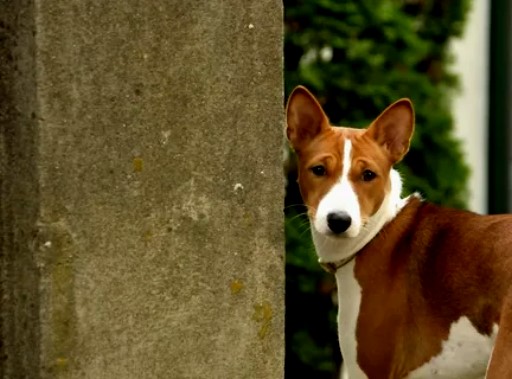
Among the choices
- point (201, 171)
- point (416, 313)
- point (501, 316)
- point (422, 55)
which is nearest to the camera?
point (201, 171)

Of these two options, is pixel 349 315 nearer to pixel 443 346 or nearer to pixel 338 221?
pixel 443 346

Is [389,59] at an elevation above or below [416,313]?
above

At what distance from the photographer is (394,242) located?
5.00 metres

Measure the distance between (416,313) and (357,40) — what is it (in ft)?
7.77

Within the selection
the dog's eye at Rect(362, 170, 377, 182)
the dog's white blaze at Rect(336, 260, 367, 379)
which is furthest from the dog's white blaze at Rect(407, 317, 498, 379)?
the dog's eye at Rect(362, 170, 377, 182)

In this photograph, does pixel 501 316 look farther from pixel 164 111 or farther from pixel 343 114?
pixel 343 114

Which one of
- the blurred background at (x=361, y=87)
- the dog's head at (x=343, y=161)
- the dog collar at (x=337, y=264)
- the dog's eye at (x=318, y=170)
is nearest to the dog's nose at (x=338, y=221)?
the dog's head at (x=343, y=161)

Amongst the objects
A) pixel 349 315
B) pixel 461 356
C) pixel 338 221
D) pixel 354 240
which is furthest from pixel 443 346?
pixel 338 221

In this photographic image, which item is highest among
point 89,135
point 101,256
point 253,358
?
point 89,135

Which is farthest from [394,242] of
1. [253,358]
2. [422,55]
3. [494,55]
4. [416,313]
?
[494,55]

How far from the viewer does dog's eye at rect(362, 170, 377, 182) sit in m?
4.80

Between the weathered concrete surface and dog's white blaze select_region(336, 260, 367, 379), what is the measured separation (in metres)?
0.69

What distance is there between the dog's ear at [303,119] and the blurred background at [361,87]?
1.34 metres

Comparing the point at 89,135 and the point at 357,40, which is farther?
the point at 357,40
